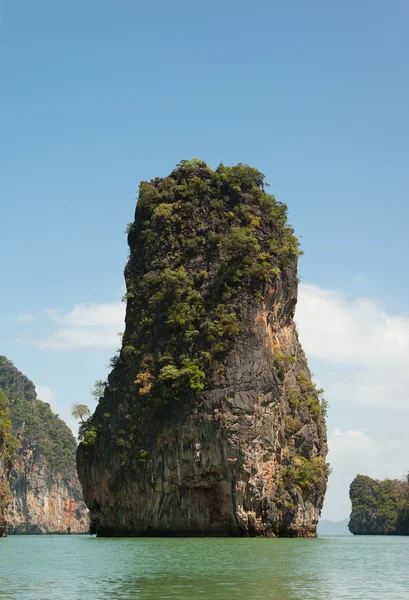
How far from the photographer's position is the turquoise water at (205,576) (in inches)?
544

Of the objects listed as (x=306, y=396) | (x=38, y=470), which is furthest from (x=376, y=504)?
(x=306, y=396)

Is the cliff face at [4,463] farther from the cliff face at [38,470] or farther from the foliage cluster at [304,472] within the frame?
the cliff face at [38,470]

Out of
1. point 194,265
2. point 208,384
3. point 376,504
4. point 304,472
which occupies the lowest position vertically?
point 376,504

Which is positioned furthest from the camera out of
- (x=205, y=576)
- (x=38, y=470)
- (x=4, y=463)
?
(x=38, y=470)

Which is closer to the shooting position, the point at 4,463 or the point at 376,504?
the point at 4,463

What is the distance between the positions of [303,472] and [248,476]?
4109 mm

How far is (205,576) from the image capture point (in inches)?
650

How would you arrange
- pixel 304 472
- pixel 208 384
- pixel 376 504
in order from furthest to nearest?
pixel 376 504
pixel 304 472
pixel 208 384

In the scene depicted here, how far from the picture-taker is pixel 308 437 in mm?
42812

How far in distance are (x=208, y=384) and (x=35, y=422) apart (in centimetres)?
7206

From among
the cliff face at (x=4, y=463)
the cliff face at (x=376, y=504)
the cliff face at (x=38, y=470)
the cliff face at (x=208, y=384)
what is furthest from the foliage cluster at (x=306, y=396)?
the cliff face at (x=38, y=470)

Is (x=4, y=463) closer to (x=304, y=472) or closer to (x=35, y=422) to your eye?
(x=304, y=472)

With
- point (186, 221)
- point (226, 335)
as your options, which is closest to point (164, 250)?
point (186, 221)

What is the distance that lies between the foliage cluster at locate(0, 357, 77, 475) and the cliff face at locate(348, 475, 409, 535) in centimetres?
4239
